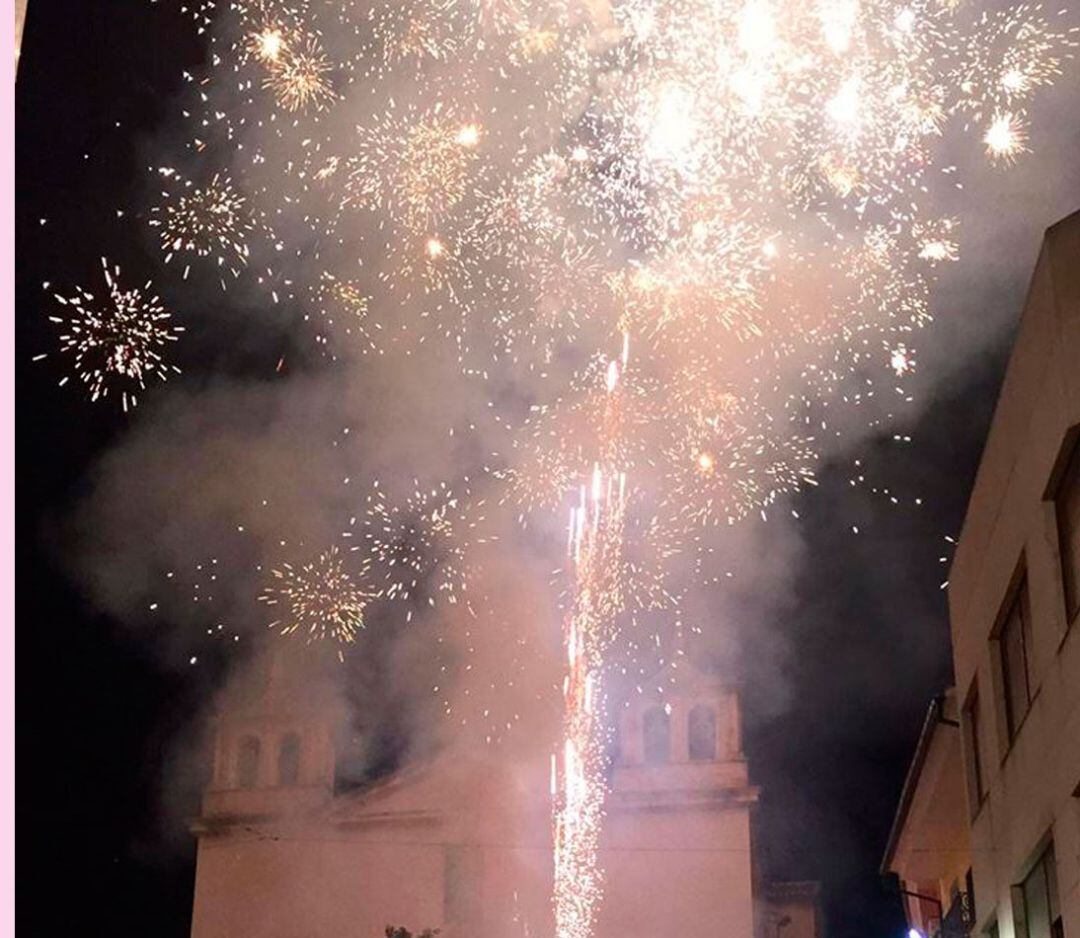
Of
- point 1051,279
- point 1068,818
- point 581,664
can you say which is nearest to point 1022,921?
point 1068,818

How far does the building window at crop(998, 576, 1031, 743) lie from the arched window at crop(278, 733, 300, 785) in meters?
30.1

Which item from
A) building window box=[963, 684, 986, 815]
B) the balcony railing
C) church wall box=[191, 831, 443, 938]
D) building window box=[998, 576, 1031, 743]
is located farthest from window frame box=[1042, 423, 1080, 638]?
church wall box=[191, 831, 443, 938]

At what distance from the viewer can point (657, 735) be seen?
41969 mm

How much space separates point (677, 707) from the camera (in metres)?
42.5

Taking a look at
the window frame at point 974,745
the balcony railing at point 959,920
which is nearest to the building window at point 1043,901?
the window frame at point 974,745

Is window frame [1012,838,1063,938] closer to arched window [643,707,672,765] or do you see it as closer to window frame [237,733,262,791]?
arched window [643,707,672,765]

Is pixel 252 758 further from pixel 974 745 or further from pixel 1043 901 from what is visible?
pixel 1043 901

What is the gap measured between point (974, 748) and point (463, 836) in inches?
1049

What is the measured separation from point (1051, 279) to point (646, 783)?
30414 millimetres

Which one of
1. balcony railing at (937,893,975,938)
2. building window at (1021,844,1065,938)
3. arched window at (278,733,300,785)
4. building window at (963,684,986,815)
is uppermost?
arched window at (278,733,300,785)

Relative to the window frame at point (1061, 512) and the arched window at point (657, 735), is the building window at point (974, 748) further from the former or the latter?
the arched window at point (657, 735)

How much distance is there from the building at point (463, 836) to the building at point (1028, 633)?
914 inches

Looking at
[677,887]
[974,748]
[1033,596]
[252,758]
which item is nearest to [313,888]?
[252,758]

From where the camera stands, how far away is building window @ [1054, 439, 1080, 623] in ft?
38.3
